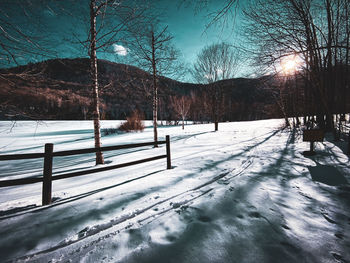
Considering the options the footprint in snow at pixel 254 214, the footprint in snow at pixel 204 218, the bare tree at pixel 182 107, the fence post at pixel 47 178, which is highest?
the bare tree at pixel 182 107

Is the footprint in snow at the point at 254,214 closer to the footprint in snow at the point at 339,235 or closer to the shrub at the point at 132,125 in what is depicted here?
the footprint in snow at the point at 339,235

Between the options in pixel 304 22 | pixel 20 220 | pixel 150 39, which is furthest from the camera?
pixel 150 39

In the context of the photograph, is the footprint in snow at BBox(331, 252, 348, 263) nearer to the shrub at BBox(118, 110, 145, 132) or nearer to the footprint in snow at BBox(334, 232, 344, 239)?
the footprint in snow at BBox(334, 232, 344, 239)

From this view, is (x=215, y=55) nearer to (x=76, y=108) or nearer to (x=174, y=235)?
(x=174, y=235)

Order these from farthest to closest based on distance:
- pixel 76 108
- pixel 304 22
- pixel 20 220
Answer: pixel 76 108 < pixel 304 22 < pixel 20 220

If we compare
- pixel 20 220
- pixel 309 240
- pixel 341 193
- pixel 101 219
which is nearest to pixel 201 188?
pixel 309 240

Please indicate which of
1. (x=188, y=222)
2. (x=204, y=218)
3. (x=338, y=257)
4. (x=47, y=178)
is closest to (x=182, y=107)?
(x=47, y=178)

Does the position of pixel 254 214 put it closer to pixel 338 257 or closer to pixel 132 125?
pixel 338 257

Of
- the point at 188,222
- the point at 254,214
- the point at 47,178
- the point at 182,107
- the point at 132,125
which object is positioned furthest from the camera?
the point at 182,107

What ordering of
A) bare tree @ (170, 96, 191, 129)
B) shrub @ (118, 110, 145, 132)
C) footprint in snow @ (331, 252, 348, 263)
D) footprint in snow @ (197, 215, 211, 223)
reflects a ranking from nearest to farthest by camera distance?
footprint in snow @ (331, 252, 348, 263)
footprint in snow @ (197, 215, 211, 223)
shrub @ (118, 110, 145, 132)
bare tree @ (170, 96, 191, 129)

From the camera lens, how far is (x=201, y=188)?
3318 mm

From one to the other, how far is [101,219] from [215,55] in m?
18.7

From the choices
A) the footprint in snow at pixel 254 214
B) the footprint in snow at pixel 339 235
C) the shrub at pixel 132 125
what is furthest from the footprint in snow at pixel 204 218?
the shrub at pixel 132 125

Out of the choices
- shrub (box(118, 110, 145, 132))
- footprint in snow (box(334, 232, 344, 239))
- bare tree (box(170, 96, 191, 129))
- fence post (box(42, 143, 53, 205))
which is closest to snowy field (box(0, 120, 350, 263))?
footprint in snow (box(334, 232, 344, 239))
